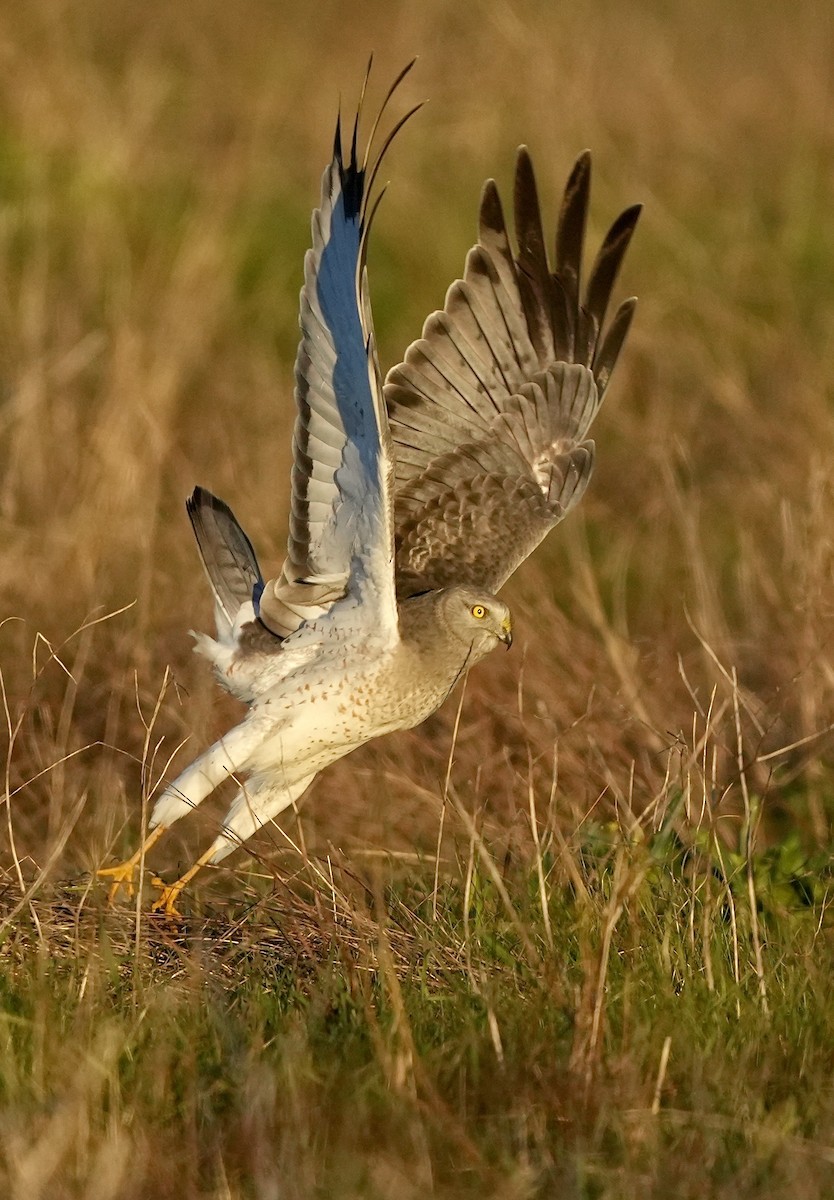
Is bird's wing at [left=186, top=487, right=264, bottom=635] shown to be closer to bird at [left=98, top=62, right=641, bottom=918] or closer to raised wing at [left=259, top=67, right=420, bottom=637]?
bird at [left=98, top=62, right=641, bottom=918]

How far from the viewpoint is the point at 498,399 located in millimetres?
5340

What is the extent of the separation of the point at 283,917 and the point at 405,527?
149cm

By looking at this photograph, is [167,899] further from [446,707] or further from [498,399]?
[498,399]

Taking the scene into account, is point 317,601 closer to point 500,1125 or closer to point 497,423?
point 497,423

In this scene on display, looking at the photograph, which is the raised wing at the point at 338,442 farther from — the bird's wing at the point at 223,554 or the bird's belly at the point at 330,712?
the bird's wing at the point at 223,554

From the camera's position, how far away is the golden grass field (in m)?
3.19

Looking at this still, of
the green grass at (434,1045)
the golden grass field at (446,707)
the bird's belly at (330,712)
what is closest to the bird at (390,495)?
the bird's belly at (330,712)

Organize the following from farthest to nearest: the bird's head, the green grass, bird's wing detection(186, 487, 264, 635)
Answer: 1. bird's wing detection(186, 487, 264, 635)
2. the bird's head
3. the green grass

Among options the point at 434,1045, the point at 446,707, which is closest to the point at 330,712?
the point at 446,707

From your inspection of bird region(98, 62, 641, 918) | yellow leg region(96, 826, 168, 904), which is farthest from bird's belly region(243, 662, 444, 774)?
yellow leg region(96, 826, 168, 904)

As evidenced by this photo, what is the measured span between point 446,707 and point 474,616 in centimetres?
96

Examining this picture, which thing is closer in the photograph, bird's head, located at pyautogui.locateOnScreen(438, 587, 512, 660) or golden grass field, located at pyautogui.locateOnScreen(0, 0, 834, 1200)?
golden grass field, located at pyautogui.locateOnScreen(0, 0, 834, 1200)

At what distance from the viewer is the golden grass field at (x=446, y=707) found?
3.19 m

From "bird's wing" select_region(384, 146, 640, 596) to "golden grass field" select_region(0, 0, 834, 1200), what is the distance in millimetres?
449
